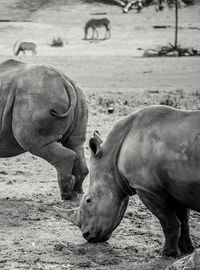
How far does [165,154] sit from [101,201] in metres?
0.70

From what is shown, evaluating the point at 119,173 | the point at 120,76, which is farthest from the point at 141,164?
the point at 120,76

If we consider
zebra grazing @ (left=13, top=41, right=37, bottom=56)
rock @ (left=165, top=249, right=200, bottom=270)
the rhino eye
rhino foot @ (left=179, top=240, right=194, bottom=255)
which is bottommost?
zebra grazing @ (left=13, top=41, right=37, bottom=56)

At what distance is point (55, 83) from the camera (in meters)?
7.02

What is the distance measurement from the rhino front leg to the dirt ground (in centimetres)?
15

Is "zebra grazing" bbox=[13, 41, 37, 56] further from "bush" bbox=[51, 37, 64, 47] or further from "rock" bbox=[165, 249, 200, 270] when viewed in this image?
"rock" bbox=[165, 249, 200, 270]

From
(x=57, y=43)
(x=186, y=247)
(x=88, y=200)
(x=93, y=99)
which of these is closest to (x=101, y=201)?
(x=88, y=200)

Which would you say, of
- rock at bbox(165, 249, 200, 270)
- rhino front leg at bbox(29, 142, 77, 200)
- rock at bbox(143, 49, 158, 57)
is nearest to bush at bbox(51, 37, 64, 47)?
rock at bbox(143, 49, 158, 57)

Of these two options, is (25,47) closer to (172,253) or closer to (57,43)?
(57,43)

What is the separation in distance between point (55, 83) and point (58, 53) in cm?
1680

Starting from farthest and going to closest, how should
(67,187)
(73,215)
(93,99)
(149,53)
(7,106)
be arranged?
(149,53), (93,99), (67,187), (7,106), (73,215)

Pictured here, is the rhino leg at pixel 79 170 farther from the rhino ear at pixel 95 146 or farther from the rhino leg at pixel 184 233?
the rhino leg at pixel 184 233

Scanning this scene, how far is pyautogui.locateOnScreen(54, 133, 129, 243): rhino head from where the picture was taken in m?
5.48

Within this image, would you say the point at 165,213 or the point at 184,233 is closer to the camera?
the point at 165,213

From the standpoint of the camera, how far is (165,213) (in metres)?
5.19
